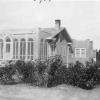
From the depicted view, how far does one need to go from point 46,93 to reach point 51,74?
7.01 feet

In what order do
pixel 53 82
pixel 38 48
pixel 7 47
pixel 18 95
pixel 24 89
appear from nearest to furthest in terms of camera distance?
pixel 18 95 < pixel 24 89 < pixel 53 82 < pixel 38 48 < pixel 7 47

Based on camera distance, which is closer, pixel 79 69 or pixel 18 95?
pixel 18 95

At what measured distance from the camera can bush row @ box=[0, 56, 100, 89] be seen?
52.0ft

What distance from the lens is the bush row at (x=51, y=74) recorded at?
15.8 metres

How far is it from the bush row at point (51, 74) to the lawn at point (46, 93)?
56 cm

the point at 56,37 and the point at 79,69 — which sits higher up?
the point at 56,37

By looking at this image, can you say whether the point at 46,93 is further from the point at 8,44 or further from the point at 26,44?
the point at 8,44

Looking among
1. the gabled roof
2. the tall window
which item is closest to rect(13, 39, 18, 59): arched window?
the gabled roof

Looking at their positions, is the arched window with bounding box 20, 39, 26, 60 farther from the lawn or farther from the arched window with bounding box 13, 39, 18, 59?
the lawn

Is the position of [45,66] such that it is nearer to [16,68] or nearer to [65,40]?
[16,68]

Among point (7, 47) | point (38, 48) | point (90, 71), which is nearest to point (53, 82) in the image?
point (90, 71)

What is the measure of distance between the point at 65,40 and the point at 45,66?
15075mm

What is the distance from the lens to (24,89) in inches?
590

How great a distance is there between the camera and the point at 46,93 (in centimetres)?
1426
